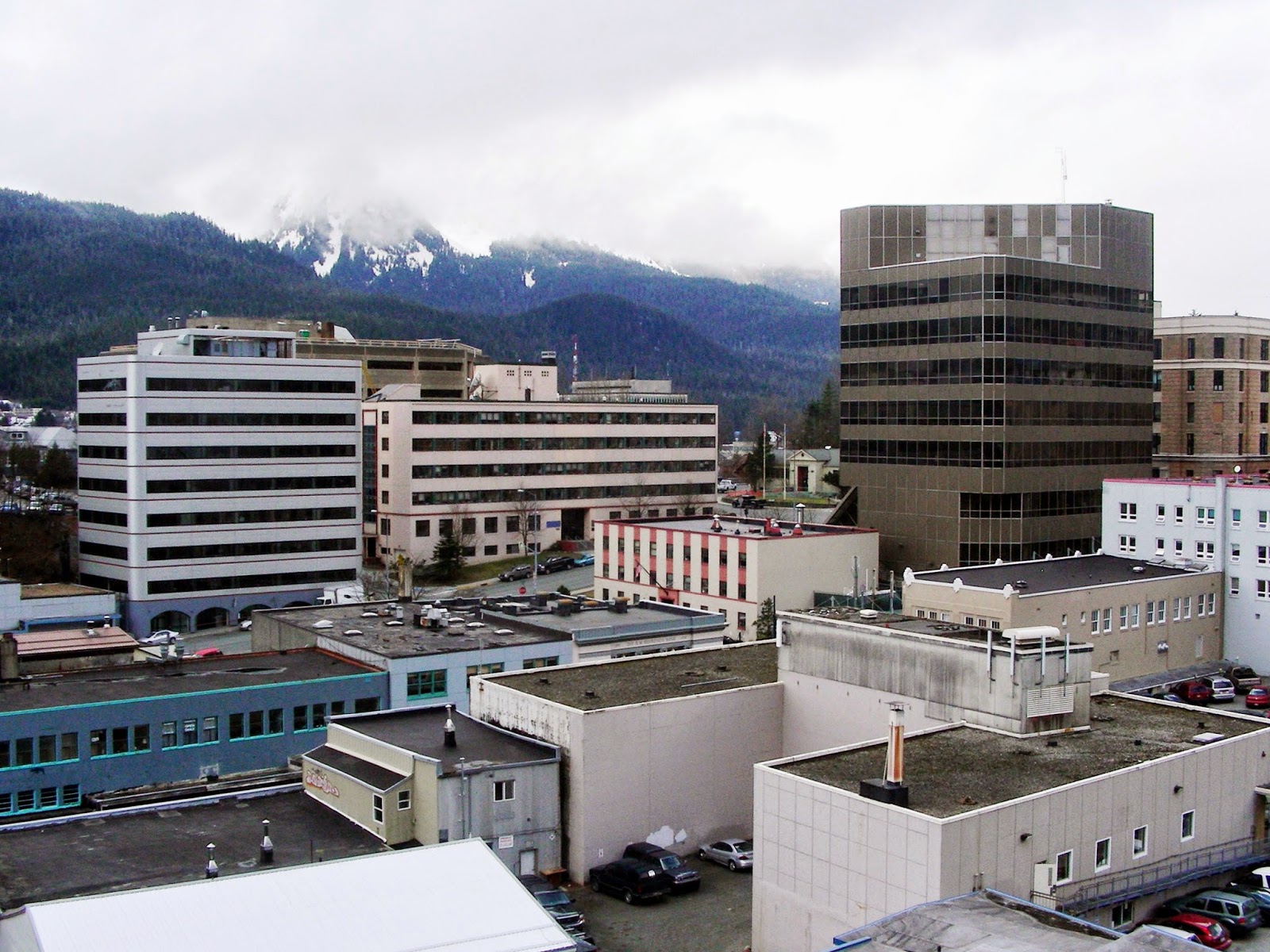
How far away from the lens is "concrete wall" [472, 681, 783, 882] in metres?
36.7

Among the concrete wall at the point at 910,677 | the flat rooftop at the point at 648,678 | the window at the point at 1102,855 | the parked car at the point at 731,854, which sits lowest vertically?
the parked car at the point at 731,854

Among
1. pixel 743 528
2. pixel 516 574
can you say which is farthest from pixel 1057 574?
pixel 516 574

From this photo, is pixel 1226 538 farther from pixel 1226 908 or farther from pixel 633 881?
pixel 633 881

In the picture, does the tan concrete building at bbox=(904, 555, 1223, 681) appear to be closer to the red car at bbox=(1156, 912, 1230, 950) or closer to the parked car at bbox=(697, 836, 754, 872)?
the parked car at bbox=(697, 836, 754, 872)

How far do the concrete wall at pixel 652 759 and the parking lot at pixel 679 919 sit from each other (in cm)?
202

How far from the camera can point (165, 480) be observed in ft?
268

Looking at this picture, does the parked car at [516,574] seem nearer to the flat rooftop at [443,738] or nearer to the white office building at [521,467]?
the white office building at [521,467]

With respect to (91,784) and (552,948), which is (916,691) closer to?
(552,948)

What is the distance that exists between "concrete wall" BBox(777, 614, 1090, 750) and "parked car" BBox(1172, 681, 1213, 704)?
81.3 feet

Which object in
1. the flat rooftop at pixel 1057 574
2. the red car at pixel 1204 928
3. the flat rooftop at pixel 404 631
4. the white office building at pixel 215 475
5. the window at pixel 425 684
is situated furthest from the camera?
the white office building at pixel 215 475

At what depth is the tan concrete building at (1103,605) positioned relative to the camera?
186 ft

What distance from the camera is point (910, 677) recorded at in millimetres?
37438

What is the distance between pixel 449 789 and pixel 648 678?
9969 millimetres

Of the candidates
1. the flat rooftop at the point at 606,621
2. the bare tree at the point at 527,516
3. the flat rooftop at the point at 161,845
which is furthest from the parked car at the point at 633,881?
the bare tree at the point at 527,516
